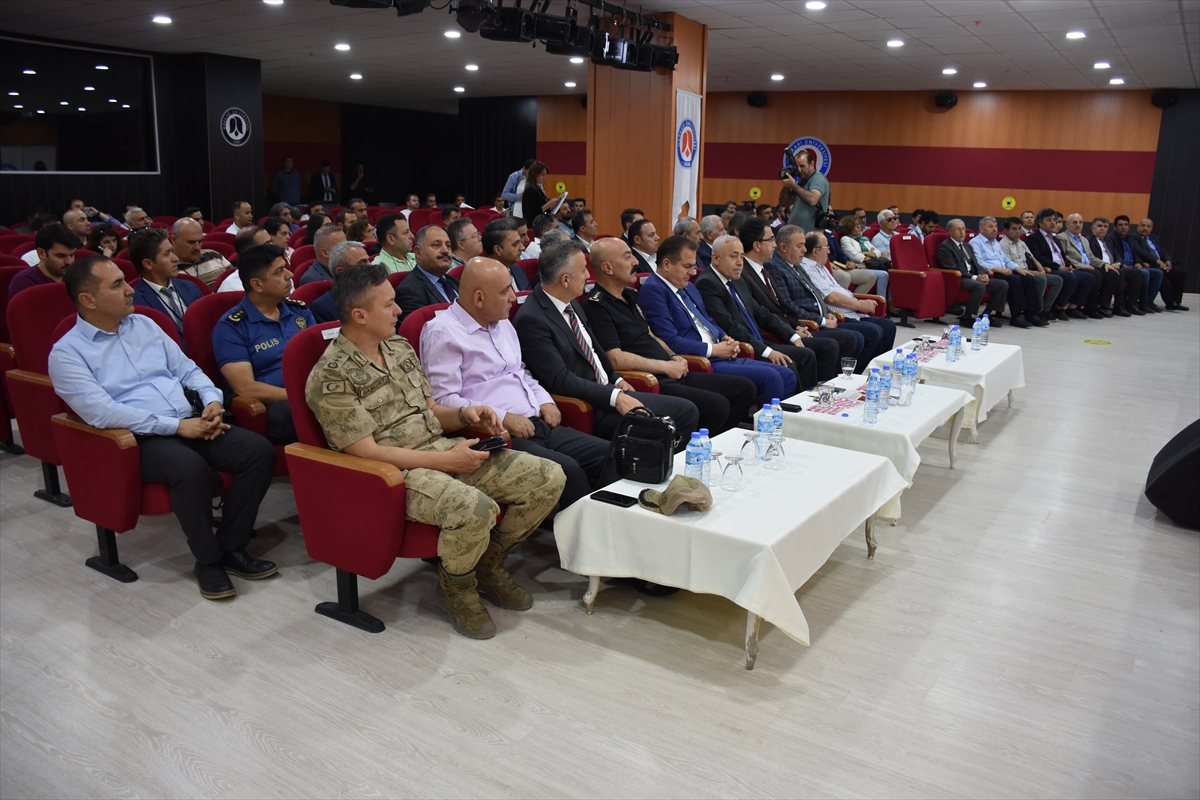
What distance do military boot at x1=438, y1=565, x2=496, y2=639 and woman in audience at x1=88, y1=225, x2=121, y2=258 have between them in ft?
14.9

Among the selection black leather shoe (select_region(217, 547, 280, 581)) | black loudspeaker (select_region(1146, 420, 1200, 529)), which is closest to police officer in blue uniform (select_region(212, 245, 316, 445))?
black leather shoe (select_region(217, 547, 280, 581))

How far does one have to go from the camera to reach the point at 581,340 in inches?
153

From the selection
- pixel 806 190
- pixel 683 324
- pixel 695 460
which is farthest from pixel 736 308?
pixel 806 190

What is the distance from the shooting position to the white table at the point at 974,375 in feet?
16.8

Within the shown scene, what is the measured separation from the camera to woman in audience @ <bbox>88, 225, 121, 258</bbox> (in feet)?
20.0

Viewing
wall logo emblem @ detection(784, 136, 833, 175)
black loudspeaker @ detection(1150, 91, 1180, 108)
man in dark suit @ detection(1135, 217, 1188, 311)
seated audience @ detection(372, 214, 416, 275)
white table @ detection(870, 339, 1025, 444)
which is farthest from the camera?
wall logo emblem @ detection(784, 136, 833, 175)

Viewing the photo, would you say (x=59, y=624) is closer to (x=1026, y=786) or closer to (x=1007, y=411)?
(x=1026, y=786)

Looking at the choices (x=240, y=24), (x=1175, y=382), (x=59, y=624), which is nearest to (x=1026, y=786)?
(x=59, y=624)

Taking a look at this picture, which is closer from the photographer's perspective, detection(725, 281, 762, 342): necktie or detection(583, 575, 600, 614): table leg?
detection(583, 575, 600, 614): table leg

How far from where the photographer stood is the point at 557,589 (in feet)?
10.6

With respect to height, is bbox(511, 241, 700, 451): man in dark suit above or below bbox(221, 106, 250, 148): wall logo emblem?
below

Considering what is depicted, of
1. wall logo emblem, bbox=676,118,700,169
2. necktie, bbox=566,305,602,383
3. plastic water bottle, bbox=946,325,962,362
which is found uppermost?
wall logo emblem, bbox=676,118,700,169

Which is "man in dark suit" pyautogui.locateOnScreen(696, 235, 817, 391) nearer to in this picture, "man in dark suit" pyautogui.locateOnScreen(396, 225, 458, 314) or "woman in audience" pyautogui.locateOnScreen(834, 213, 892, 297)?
"man in dark suit" pyautogui.locateOnScreen(396, 225, 458, 314)

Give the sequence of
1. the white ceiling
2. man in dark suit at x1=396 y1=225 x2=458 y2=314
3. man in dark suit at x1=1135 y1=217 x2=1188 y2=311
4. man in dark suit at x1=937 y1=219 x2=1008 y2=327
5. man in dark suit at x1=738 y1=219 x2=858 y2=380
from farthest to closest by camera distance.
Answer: man in dark suit at x1=1135 y1=217 x2=1188 y2=311, man in dark suit at x1=937 y1=219 x2=1008 y2=327, the white ceiling, man in dark suit at x1=738 y1=219 x2=858 y2=380, man in dark suit at x1=396 y1=225 x2=458 y2=314
